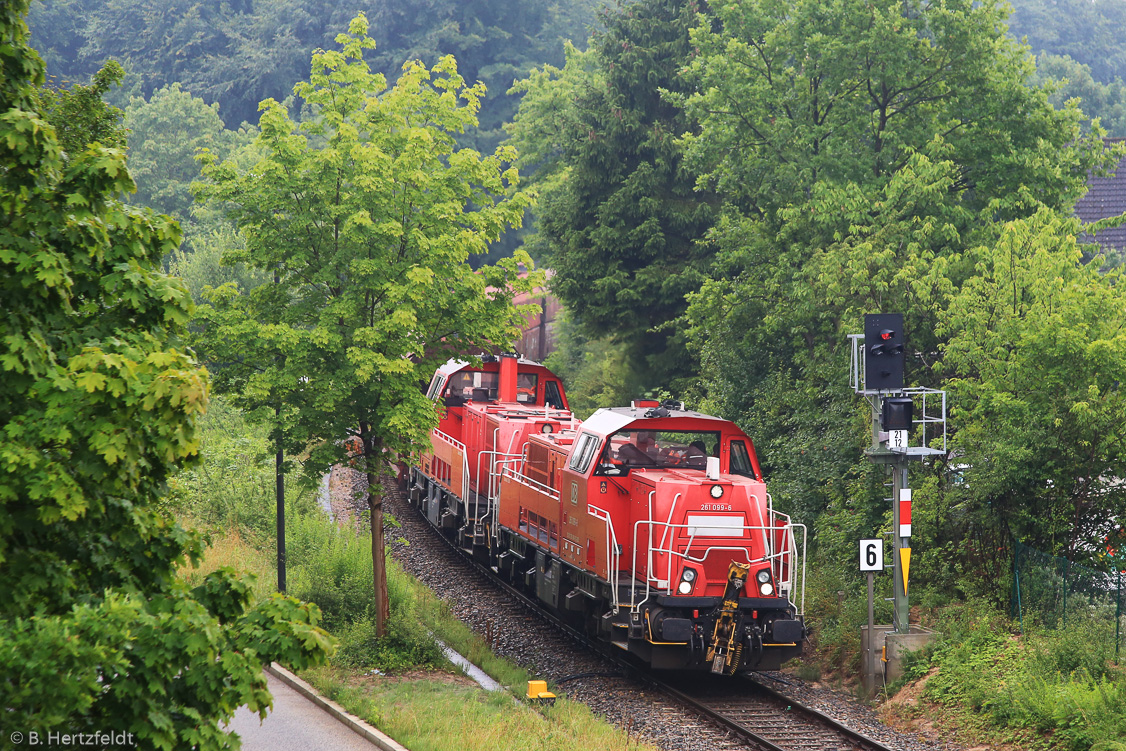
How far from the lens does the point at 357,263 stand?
15.0 metres

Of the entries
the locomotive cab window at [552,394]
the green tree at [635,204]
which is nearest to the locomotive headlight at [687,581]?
the locomotive cab window at [552,394]

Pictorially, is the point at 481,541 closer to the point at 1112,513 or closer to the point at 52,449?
the point at 1112,513

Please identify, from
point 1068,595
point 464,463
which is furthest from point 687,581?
point 464,463

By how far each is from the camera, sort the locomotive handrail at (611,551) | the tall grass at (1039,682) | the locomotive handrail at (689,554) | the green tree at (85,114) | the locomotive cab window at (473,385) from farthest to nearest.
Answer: the locomotive cab window at (473,385), the locomotive handrail at (611,551), the locomotive handrail at (689,554), the tall grass at (1039,682), the green tree at (85,114)

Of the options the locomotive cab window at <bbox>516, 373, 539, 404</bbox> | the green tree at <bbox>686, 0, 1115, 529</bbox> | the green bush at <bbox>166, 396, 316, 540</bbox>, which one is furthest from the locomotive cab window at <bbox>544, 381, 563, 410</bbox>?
the green bush at <bbox>166, 396, 316, 540</bbox>

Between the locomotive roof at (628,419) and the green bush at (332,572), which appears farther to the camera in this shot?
the green bush at (332,572)

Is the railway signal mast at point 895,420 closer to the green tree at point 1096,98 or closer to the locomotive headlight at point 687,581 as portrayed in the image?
the locomotive headlight at point 687,581

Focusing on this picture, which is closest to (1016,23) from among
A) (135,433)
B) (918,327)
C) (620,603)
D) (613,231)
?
(613,231)

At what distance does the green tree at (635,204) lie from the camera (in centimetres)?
3206

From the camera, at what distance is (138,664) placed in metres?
5.71

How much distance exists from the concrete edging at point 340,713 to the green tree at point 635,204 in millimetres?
18629

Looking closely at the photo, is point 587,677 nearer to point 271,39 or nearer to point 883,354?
point 883,354

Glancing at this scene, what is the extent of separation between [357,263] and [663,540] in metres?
5.94

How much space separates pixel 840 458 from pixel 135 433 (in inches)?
681
